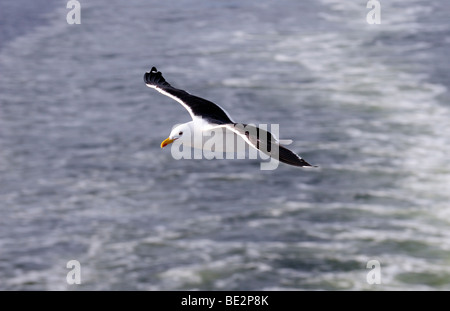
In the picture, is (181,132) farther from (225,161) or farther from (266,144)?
(225,161)

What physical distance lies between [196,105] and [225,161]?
61.9 ft

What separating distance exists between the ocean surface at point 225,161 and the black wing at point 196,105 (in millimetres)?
9734

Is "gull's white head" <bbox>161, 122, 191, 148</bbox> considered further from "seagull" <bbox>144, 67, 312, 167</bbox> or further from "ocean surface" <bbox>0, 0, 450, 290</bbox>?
"ocean surface" <bbox>0, 0, 450, 290</bbox>

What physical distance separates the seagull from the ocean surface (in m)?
10.6

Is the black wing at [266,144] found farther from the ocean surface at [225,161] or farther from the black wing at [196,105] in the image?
the ocean surface at [225,161]

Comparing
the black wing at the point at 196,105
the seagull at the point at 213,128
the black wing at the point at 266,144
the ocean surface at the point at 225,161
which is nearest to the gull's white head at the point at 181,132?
the seagull at the point at 213,128

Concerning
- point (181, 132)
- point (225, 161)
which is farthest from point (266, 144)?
point (225, 161)

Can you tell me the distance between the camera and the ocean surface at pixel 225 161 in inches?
1085

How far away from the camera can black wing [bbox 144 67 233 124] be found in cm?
1555

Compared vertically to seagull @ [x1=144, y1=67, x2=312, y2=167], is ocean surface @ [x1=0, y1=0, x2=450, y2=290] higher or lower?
higher

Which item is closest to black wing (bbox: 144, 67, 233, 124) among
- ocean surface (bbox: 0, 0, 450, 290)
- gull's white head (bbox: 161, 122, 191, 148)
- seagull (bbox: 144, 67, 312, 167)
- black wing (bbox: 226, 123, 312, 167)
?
seagull (bbox: 144, 67, 312, 167)

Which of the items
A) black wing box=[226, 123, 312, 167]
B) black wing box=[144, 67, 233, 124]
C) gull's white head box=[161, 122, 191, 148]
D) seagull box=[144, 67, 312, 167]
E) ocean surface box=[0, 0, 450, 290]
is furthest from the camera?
ocean surface box=[0, 0, 450, 290]

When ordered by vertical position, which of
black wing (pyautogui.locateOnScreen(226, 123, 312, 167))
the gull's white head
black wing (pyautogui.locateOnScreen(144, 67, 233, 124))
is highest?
black wing (pyautogui.locateOnScreen(144, 67, 233, 124))
